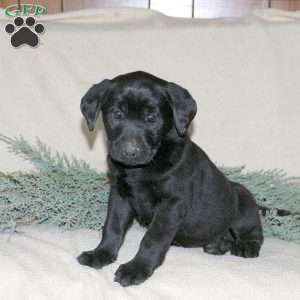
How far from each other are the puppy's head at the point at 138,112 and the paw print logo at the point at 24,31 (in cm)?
81

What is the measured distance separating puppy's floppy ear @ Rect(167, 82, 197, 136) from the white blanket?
47 cm

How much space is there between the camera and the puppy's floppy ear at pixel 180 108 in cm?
214

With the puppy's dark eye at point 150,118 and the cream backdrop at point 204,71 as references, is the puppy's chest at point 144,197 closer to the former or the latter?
the puppy's dark eye at point 150,118

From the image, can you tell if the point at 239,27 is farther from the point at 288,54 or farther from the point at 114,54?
the point at 114,54

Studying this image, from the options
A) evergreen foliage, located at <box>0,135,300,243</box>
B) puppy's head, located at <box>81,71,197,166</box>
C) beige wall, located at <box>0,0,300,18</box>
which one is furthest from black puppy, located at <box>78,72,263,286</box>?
beige wall, located at <box>0,0,300,18</box>

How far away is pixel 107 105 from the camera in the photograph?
7.12 ft

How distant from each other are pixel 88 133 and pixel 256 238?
928 millimetres

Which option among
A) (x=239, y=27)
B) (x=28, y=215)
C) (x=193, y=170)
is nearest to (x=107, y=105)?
(x=193, y=170)

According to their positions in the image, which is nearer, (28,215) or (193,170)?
(193,170)

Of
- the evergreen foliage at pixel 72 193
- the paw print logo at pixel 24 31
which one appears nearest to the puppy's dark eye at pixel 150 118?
the evergreen foliage at pixel 72 193

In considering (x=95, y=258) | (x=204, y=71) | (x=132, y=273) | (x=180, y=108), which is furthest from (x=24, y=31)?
(x=132, y=273)

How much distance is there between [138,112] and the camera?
2.11 m

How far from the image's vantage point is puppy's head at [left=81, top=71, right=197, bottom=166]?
6.87 feet

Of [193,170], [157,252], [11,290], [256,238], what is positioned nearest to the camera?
[11,290]
